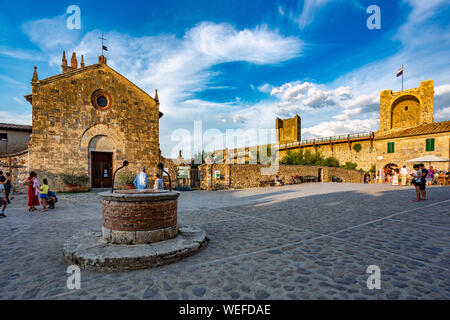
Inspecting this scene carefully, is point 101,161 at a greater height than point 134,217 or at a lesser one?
greater

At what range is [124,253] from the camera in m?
3.49

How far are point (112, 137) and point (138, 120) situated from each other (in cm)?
234

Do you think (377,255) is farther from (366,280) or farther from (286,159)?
(286,159)

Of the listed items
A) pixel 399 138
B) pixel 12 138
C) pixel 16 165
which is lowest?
pixel 16 165

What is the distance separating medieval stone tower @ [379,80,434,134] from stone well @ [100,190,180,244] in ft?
116

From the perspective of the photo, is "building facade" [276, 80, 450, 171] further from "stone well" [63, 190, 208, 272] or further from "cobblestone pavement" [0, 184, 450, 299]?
"stone well" [63, 190, 208, 272]

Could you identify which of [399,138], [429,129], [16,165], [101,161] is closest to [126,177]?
[101,161]

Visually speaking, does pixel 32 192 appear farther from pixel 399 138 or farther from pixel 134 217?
pixel 399 138

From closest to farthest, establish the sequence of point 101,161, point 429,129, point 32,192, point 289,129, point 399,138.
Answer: point 32,192, point 101,161, point 429,129, point 399,138, point 289,129

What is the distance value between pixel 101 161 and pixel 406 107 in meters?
36.9

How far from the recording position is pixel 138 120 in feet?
57.2

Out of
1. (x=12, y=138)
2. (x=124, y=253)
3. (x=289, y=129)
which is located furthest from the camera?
(x=289, y=129)

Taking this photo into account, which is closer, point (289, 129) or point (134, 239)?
point (134, 239)
